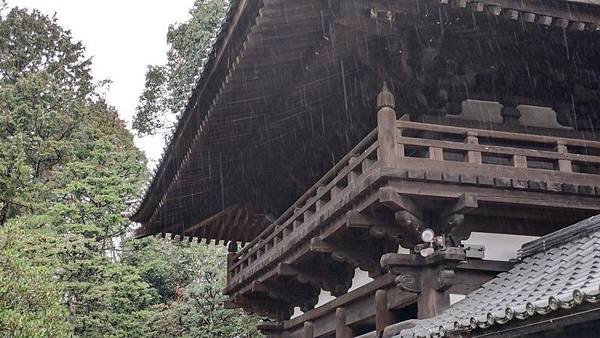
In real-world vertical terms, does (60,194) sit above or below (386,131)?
above

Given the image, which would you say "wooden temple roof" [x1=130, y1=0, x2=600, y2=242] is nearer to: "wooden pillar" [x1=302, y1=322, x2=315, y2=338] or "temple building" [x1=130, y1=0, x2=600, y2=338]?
"temple building" [x1=130, y1=0, x2=600, y2=338]

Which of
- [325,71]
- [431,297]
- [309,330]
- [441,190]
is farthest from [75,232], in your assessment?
[441,190]

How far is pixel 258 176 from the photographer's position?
497 inches

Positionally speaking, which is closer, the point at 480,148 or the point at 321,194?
the point at 480,148

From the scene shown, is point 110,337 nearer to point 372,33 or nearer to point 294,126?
point 294,126

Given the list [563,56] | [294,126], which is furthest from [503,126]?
[294,126]

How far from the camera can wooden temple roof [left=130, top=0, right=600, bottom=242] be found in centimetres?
703

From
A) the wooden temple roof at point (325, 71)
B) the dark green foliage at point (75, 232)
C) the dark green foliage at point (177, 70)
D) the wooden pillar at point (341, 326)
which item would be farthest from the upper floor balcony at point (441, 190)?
the dark green foliage at point (177, 70)

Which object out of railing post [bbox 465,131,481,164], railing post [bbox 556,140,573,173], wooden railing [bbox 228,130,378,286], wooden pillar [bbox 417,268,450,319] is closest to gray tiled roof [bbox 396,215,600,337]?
wooden pillar [bbox 417,268,450,319]

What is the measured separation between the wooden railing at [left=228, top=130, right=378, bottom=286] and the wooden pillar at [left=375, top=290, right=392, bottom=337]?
3.95ft

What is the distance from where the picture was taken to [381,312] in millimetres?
8125

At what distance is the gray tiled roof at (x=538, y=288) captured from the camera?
197 inches

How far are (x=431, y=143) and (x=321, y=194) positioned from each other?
1817mm

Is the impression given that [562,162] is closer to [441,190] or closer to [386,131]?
[441,190]
